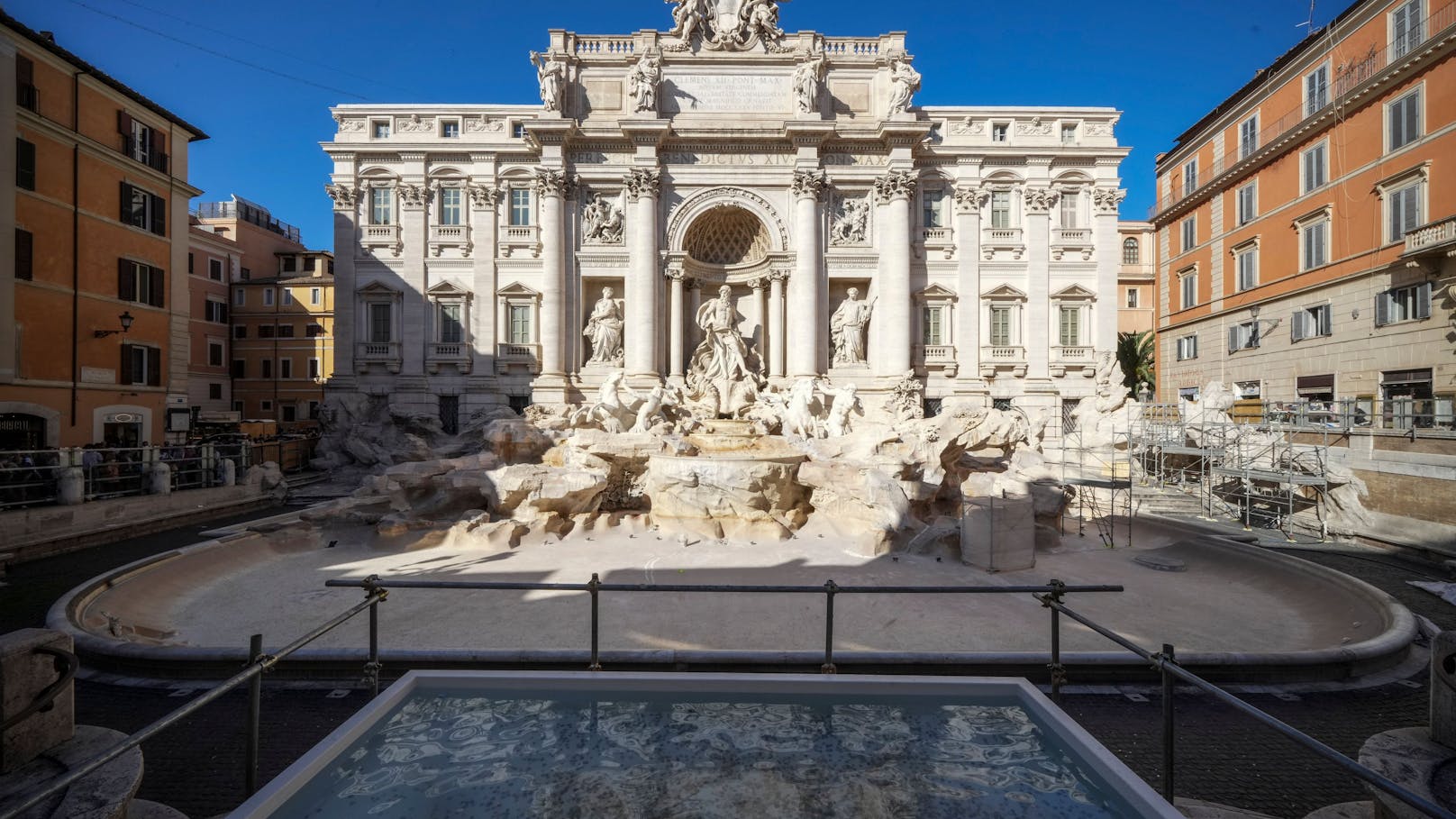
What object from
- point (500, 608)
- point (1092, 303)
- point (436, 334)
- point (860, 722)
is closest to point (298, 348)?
point (436, 334)

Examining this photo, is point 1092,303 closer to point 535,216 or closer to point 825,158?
point 825,158

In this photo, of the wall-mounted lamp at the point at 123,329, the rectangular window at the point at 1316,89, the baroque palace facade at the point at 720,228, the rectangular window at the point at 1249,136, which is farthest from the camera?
the rectangular window at the point at 1249,136

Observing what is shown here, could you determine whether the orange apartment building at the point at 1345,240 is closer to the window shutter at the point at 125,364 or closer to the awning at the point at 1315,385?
the awning at the point at 1315,385

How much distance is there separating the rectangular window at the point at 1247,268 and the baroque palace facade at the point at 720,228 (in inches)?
265

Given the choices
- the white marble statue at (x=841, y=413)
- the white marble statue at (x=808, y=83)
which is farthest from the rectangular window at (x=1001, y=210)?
the white marble statue at (x=841, y=413)

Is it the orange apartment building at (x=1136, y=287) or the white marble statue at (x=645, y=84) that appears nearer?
the white marble statue at (x=645, y=84)

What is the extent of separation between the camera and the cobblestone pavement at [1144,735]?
14.5ft

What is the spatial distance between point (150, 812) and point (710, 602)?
6347mm

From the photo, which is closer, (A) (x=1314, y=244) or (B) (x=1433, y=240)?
(B) (x=1433, y=240)

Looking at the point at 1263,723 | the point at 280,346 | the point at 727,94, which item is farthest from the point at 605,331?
the point at 280,346

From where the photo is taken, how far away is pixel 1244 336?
84.3 feet

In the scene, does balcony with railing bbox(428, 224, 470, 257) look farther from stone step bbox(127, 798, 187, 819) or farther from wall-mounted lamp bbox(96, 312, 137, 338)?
stone step bbox(127, 798, 187, 819)

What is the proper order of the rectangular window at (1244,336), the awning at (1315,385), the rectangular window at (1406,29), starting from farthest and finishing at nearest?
the rectangular window at (1244,336), the awning at (1315,385), the rectangular window at (1406,29)

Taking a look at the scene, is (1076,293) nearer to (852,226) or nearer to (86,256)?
(852,226)
